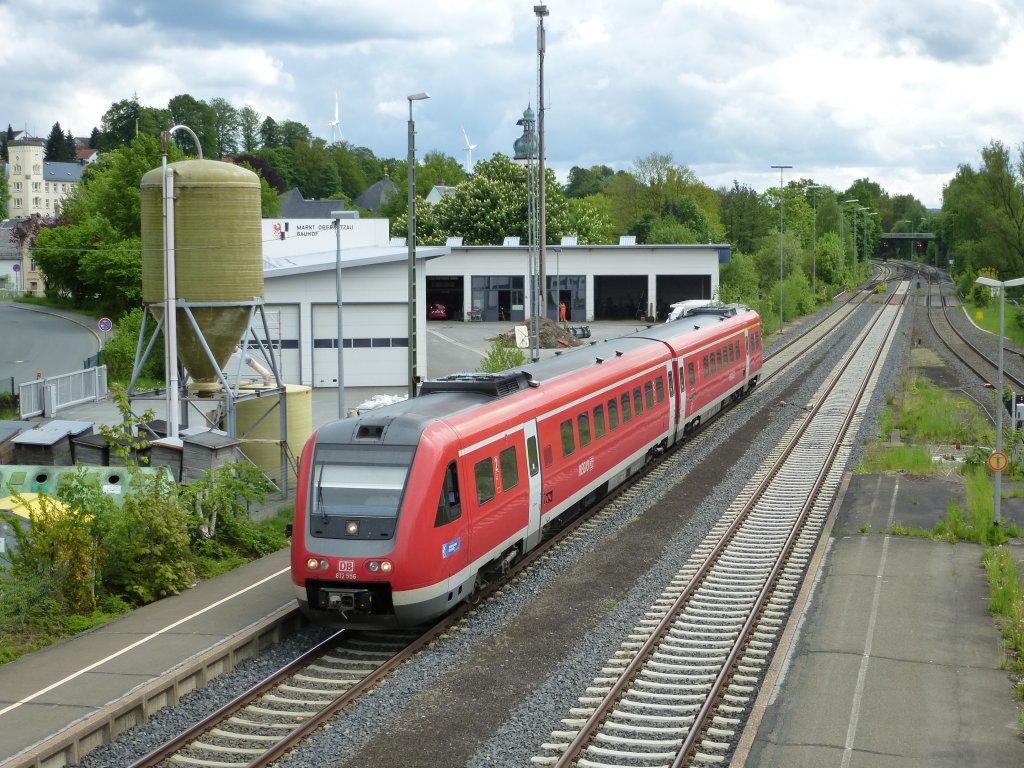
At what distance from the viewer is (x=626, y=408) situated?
22.7 m

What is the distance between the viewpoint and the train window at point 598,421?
20.6 metres

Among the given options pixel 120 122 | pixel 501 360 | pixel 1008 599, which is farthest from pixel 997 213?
pixel 120 122

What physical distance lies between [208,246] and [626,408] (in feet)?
28.8

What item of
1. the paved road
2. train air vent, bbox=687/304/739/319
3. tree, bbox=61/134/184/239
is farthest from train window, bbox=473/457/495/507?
tree, bbox=61/134/184/239

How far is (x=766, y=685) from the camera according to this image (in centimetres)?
1207

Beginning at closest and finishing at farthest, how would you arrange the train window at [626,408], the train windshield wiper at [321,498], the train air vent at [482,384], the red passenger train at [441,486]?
the red passenger train at [441,486] → the train windshield wiper at [321,498] → the train air vent at [482,384] → the train window at [626,408]

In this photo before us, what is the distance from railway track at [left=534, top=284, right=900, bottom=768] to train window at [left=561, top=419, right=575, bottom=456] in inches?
103

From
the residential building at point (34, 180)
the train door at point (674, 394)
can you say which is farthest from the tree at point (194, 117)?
the train door at point (674, 394)

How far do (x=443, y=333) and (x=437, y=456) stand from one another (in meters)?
50.8

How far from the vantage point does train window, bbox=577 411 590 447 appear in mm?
19625

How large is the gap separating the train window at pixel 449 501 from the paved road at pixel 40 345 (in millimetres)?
34609

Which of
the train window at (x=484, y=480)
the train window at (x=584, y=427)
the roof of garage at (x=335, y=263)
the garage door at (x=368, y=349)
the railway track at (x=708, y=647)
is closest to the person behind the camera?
the railway track at (x=708, y=647)

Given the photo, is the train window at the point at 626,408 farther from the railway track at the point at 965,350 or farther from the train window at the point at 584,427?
the railway track at the point at 965,350

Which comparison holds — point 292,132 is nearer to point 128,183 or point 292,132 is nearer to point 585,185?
point 585,185
